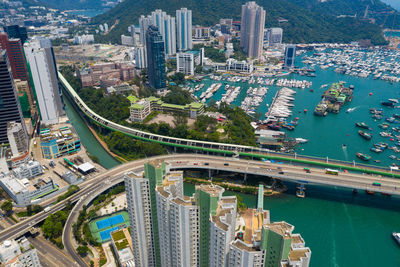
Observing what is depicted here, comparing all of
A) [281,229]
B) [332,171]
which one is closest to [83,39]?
[332,171]

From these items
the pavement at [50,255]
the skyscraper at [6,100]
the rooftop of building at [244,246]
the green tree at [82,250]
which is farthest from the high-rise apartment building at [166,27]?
the rooftop of building at [244,246]

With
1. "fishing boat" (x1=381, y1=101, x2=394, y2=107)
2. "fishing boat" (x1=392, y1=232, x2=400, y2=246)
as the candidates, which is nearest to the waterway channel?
"fishing boat" (x1=392, y1=232, x2=400, y2=246)

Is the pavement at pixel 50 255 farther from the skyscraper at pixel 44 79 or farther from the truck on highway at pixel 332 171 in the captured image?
the truck on highway at pixel 332 171

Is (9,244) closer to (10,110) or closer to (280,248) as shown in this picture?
(280,248)

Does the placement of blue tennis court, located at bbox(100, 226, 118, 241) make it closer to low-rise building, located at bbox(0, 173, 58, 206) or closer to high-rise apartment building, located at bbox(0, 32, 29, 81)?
low-rise building, located at bbox(0, 173, 58, 206)

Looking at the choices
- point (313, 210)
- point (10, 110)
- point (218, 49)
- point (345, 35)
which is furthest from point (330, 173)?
point (345, 35)

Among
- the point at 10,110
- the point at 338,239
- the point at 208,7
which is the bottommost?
the point at 338,239
